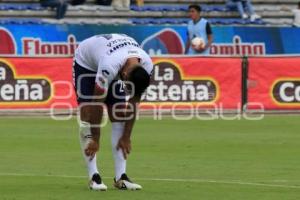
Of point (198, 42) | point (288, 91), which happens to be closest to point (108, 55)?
point (288, 91)

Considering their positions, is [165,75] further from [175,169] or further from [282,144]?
[175,169]

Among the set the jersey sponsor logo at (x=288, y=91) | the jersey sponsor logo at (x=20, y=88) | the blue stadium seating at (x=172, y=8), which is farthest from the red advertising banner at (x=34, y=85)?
the blue stadium seating at (x=172, y=8)

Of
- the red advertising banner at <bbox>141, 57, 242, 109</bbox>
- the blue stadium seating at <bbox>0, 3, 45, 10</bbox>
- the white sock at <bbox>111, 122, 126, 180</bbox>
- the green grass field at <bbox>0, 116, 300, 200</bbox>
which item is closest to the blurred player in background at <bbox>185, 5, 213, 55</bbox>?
the red advertising banner at <bbox>141, 57, 242, 109</bbox>

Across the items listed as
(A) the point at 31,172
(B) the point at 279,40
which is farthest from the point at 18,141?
(B) the point at 279,40

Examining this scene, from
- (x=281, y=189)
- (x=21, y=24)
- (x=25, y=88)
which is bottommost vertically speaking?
(x=281, y=189)

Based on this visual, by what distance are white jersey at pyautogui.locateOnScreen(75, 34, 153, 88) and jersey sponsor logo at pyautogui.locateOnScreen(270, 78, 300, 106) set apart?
12057 millimetres

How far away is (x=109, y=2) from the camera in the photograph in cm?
3219

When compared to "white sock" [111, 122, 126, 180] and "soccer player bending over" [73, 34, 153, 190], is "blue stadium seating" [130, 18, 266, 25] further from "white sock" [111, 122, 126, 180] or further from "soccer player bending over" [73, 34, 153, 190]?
"white sock" [111, 122, 126, 180]

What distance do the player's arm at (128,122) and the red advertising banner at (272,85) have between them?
12.0 meters

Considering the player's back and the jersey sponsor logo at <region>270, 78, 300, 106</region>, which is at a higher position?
the player's back

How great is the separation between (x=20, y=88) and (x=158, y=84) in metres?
3.04

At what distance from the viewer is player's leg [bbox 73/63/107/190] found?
1120 centimetres

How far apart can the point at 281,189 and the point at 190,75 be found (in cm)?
1168

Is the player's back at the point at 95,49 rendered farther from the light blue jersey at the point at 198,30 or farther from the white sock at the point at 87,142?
the light blue jersey at the point at 198,30
